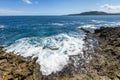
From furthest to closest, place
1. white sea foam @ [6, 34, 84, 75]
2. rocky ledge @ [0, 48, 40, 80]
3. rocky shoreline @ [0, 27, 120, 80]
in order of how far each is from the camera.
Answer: white sea foam @ [6, 34, 84, 75] → rocky shoreline @ [0, 27, 120, 80] → rocky ledge @ [0, 48, 40, 80]

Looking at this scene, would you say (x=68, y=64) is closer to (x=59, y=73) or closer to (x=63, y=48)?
(x=59, y=73)

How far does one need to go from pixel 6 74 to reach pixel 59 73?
252 inches

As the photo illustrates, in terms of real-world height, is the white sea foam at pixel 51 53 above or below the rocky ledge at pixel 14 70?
below

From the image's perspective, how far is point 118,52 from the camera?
23.6 meters

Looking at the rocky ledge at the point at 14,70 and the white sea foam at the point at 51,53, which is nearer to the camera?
the rocky ledge at the point at 14,70

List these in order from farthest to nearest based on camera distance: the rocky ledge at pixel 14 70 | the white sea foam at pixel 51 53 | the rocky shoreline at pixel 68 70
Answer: the white sea foam at pixel 51 53
the rocky shoreline at pixel 68 70
the rocky ledge at pixel 14 70

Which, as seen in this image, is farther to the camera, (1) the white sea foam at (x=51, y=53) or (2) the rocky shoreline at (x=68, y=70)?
(1) the white sea foam at (x=51, y=53)

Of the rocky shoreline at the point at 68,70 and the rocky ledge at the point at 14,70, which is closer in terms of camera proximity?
the rocky ledge at the point at 14,70

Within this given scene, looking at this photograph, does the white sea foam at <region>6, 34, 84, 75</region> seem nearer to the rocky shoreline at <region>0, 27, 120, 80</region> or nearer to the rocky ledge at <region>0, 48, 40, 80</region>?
the rocky shoreline at <region>0, 27, 120, 80</region>

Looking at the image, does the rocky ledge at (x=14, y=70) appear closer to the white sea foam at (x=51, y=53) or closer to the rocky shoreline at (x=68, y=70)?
the rocky shoreline at (x=68, y=70)

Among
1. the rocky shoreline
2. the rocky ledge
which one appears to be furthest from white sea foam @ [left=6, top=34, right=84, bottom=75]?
the rocky ledge

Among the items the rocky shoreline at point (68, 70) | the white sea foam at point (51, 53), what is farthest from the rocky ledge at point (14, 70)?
the white sea foam at point (51, 53)

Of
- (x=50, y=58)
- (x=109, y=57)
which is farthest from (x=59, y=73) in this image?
(x=109, y=57)

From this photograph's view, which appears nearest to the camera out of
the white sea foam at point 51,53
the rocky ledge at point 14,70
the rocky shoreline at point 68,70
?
the rocky ledge at point 14,70
